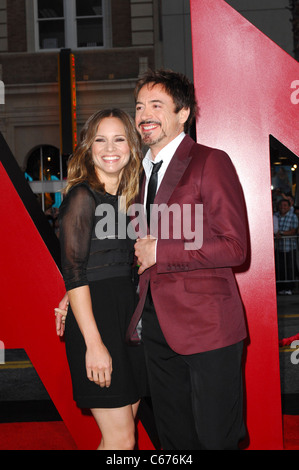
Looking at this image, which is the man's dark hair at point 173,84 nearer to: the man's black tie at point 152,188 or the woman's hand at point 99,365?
the man's black tie at point 152,188

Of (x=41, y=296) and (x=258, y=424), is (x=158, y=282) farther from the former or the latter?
(x=258, y=424)

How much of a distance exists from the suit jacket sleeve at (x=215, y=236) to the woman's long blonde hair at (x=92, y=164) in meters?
0.36

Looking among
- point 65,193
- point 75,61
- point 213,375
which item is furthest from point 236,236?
point 75,61

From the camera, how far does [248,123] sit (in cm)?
302

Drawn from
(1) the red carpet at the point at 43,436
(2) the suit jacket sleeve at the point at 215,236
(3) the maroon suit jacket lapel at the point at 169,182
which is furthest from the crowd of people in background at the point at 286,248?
(2) the suit jacket sleeve at the point at 215,236

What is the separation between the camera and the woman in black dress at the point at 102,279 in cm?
230

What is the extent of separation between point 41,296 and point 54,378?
423 millimetres

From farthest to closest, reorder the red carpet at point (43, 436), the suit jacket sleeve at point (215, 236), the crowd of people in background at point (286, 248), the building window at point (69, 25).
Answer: the building window at point (69, 25)
the crowd of people in background at point (286, 248)
the red carpet at point (43, 436)
the suit jacket sleeve at point (215, 236)

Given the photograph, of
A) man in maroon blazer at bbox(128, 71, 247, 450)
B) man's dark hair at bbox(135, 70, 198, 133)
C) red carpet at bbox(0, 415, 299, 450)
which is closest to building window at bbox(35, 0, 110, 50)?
red carpet at bbox(0, 415, 299, 450)

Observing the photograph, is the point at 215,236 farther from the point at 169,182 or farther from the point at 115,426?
the point at 115,426

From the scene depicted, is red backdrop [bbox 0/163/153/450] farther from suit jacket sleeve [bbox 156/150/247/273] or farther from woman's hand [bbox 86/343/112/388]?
suit jacket sleeve [bbox 156/150/247/273]

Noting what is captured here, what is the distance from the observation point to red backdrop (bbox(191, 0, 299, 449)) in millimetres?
2990

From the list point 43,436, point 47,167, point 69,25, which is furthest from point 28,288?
point 69,25

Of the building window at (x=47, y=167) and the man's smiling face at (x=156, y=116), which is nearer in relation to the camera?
the man's smiling face at (x=156, y=116)
